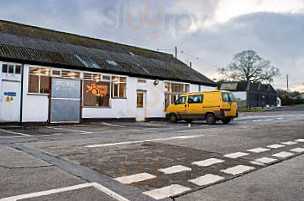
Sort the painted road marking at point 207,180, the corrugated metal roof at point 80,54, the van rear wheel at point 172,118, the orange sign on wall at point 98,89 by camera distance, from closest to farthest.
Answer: the painted road marking at point 207,180
the corrugated metal roof at point 80,54
the orange sign on wall at point 98,89
the van rear wheel at point 172,118

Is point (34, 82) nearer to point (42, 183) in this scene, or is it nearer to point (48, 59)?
point (48, 59)

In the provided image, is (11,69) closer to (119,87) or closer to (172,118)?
(119,87)

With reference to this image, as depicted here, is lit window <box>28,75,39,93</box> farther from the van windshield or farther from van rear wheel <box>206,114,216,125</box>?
the van windshield

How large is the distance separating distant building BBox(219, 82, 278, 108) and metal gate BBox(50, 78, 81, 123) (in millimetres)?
52934

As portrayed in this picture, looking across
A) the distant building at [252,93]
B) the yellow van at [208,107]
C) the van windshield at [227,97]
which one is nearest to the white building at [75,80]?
the yellow van at [208,107]

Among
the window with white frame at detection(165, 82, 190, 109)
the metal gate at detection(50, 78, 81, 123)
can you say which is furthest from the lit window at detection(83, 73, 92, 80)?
the window with white frame at detection(165, 82, 190, 109)

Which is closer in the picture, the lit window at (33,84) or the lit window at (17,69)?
the lit window at (17,69)

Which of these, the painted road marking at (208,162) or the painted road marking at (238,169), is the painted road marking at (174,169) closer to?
the painted road marking at (208,162)

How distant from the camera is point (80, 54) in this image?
66.9ft

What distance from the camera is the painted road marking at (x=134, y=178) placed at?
4.55 metres

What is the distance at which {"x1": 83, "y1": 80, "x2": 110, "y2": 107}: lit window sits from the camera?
62.3ft

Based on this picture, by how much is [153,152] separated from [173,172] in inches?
81.4

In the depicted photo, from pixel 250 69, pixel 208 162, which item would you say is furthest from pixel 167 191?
pixel 250 69

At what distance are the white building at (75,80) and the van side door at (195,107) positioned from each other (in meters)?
4.55
